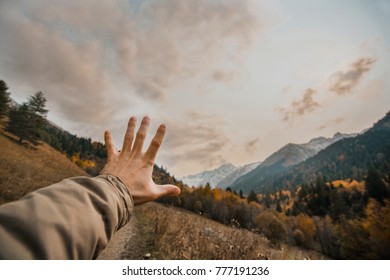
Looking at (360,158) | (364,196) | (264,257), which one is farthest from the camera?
(360,158)

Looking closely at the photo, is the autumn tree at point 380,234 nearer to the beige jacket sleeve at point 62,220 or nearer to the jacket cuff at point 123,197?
the jacket cuff at point 123,197

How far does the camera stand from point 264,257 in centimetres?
271

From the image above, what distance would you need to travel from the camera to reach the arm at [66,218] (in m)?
0.48

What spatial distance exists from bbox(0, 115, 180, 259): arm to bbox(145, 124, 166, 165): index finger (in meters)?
0.16

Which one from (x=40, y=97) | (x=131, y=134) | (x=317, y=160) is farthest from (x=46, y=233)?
(x=317, y=160)

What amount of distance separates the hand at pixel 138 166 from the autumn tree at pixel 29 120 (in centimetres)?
3334

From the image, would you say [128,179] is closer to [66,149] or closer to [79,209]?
[79,209]

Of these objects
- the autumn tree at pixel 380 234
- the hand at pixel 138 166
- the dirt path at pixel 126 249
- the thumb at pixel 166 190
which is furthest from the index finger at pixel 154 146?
the autumn tree at pixel 380 234

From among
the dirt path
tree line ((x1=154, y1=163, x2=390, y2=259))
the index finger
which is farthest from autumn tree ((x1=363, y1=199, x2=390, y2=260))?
the index finger

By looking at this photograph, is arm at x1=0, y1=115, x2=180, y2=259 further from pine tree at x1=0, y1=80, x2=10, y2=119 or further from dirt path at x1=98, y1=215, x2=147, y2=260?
pine tree at x1=0, y1=80, x2=10, y2=119

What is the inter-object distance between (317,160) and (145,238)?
672ft

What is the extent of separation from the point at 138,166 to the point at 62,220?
1.39ft
